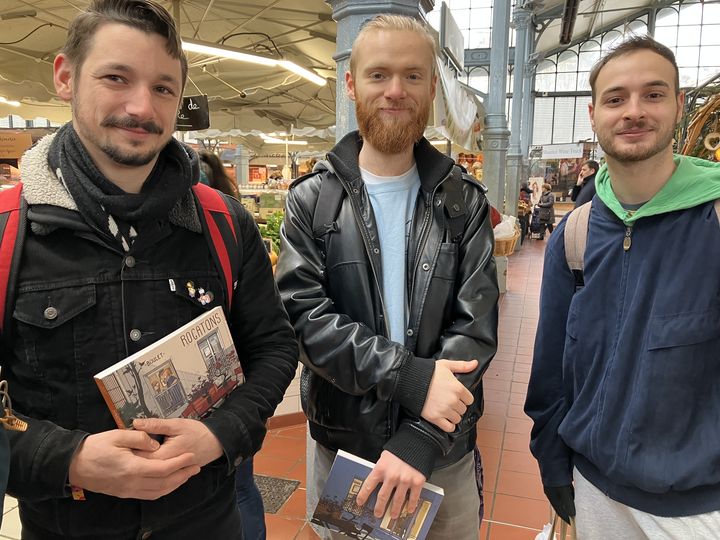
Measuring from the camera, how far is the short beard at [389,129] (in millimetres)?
1514

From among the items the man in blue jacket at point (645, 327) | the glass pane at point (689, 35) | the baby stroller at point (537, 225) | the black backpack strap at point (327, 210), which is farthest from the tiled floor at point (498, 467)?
the glass pane at point (689, 35)

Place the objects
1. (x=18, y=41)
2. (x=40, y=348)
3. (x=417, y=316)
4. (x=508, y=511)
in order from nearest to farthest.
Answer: (x=40, y=348) < (x=417, y=316) < (x=508, y=511) < (x=18, y=41)

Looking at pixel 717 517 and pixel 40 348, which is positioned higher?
pixel 40 348

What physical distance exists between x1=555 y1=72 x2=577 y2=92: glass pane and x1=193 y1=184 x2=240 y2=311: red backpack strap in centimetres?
2918

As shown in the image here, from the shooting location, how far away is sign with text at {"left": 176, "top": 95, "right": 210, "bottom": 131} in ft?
14.2

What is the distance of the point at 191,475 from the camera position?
119 centimetres

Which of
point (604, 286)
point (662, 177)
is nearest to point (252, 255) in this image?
point (604, 286)

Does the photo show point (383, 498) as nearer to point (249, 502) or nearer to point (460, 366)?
point (460, 366)

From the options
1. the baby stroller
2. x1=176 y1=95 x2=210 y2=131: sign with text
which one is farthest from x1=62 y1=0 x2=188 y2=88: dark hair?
the baby stroller

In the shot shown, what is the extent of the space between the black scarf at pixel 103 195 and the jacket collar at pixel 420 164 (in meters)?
0.50

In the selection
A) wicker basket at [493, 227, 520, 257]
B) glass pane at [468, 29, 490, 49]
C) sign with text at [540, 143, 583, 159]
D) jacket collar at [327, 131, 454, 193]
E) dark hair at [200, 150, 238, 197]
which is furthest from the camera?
glass pane at [468, 29, 490, 49]

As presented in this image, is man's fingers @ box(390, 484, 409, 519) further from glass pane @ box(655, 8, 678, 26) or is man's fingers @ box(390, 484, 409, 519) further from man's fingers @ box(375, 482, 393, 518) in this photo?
glass pane @ box(655, 8, 678, 26)

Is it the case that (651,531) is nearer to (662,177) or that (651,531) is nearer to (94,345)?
(662,177)

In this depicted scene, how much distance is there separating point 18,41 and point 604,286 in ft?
18.8
